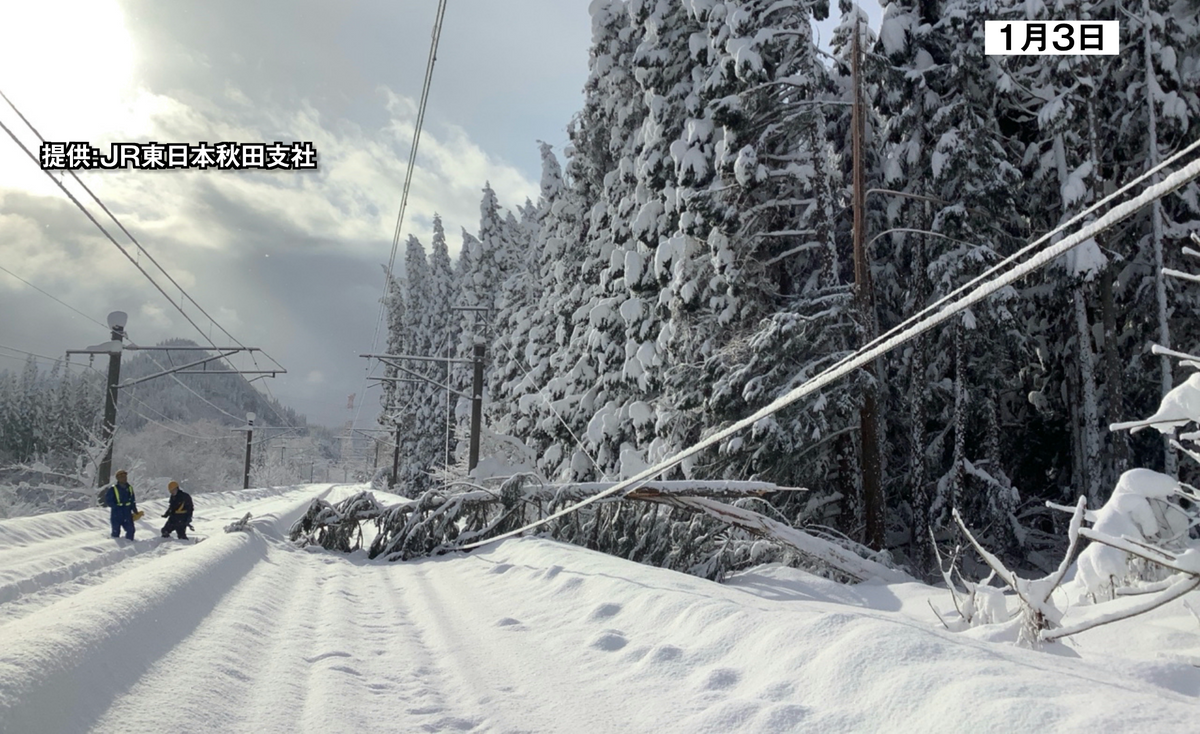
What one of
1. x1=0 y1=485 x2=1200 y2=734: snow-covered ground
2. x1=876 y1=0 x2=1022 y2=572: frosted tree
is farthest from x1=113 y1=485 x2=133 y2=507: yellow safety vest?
x1=876 y1=0 x2=1022 y2=572: frosted tree

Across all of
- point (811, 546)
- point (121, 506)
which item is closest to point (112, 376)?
point (121, 506)

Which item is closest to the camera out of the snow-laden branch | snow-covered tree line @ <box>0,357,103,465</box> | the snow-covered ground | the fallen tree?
the snow-covered ground

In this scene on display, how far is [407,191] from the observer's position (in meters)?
18.4

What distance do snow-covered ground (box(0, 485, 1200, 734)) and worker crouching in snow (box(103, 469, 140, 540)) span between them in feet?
23.5

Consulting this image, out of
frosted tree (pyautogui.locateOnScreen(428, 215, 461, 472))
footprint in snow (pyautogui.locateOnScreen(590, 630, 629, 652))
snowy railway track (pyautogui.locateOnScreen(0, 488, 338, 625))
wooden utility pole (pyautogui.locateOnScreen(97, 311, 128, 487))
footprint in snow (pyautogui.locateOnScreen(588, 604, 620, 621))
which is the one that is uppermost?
frosted tree (pyautogui.locateOnScreen(428, 215, 461, 472))

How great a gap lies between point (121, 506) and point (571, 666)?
1300cm

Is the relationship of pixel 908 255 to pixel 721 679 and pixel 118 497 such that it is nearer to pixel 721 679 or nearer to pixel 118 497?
pixel 721 679

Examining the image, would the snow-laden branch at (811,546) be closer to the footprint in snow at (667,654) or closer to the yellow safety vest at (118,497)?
the footprint in snow at (667,654)

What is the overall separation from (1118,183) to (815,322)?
35.9 ft

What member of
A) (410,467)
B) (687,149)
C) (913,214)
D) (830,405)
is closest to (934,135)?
(913,214)

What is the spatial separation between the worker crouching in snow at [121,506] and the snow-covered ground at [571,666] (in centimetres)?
717

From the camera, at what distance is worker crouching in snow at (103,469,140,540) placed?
46.5 ft

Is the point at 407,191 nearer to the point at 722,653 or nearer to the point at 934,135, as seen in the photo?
the point at 934,135

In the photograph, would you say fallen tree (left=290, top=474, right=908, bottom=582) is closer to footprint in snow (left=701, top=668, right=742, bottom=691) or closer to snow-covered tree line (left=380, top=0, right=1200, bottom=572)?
snow-covered tree line (left=380, top=0, right=1200, bottom=572)
